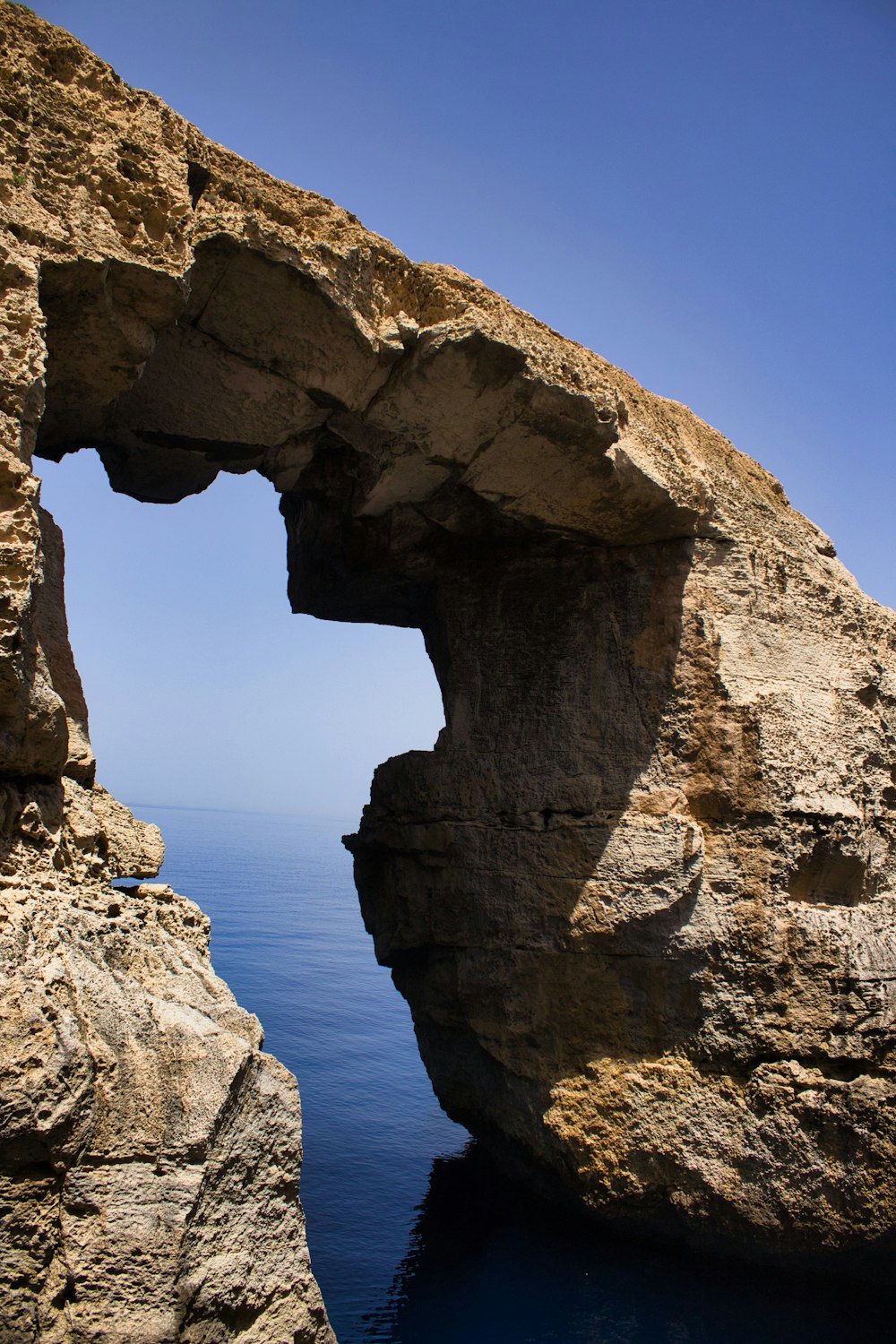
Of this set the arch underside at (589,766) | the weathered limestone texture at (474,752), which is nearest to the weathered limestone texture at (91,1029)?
the weathered limestone texture at (474,752)

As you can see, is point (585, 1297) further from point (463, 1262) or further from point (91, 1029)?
point (91, 1029)

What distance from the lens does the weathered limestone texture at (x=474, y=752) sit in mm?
2904

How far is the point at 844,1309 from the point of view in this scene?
513cm

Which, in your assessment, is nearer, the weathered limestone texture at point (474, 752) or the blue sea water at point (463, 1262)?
the weathered limestone texture at point (474, 752)

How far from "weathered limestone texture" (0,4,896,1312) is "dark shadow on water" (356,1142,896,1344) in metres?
0.23

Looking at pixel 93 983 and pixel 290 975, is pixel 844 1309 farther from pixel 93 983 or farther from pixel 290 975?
pixel 290 975

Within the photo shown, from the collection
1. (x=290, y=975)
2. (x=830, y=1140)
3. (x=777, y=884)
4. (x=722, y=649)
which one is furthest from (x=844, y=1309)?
(x=290, y=975)

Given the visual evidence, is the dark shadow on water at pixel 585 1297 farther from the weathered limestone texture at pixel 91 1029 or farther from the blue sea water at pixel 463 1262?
the weathered limestone texture at pixel 91 1029

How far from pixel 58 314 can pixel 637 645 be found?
3553 mm

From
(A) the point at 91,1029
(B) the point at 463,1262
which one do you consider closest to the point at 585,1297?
(B) the point at 463,1262

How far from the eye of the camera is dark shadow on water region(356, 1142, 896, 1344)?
189 inches

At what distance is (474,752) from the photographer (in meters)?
6.13

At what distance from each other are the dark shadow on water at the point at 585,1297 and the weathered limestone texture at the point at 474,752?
0.75ft

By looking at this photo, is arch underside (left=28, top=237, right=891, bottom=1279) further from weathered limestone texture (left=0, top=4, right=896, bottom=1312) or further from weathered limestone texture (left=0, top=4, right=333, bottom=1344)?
weathered limestone texture (left=0, top=4, right=333, bottom=1344)
